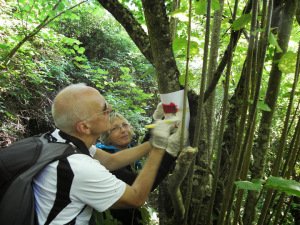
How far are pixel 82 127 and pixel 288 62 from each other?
109cm

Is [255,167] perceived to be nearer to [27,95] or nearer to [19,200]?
[19,200]

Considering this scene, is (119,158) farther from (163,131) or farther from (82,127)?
(163,131)

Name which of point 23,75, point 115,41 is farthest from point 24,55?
point 115,41

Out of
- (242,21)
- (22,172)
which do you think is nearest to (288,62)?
(242,21)

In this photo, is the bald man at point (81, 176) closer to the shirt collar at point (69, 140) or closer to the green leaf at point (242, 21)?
the shirt collar at point (69, 140)

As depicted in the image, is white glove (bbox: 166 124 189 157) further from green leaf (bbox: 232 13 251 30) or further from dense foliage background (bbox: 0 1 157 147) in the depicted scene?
dense foliage background (bbox: 0 1 157 147)

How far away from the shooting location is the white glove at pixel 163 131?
5.06 feet

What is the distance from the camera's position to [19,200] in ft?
4.42

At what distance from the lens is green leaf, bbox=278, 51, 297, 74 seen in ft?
3.83

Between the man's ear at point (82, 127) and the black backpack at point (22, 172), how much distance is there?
0.19 meters

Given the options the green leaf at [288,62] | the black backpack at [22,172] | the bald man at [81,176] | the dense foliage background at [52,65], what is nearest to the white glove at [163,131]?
the bald man at [81,176]

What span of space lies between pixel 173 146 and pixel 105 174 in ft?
1.20

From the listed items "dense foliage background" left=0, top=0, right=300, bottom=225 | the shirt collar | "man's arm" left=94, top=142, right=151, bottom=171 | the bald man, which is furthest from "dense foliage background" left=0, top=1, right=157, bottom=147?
the shirt collar

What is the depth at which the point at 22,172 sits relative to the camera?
55.4 inches
